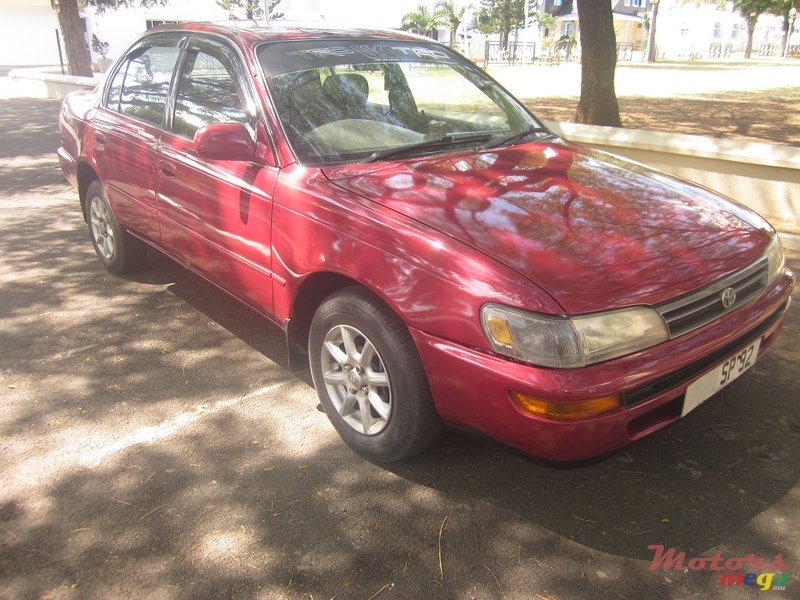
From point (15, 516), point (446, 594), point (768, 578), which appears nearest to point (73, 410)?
point (15, 516)

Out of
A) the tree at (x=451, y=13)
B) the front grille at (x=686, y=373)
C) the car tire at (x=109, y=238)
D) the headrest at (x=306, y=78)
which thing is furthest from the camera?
the tree at (x=451, y=13)

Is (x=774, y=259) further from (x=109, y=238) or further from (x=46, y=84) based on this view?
(x=46, y=84)

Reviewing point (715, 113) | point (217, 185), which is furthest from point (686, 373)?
point (715, 113)

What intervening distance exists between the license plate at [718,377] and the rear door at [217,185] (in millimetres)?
1870

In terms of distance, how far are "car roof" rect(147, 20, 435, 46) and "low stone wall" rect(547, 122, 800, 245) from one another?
317 cm

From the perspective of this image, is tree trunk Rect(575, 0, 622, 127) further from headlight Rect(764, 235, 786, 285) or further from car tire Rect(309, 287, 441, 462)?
car tire Rect(309, 287, 441, 462)

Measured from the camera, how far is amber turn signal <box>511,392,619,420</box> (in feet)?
7.25

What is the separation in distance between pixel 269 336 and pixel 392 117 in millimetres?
1537

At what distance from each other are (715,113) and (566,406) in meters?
12.4

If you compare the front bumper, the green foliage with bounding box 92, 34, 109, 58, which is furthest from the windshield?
the green foliage with bounding box 92, 34, 109, 58

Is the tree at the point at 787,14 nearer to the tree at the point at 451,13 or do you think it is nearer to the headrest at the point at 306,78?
the tree at the point at 451,13

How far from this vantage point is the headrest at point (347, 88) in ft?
11.1

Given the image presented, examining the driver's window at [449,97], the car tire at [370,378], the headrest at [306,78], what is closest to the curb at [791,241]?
the driver's window at [449,97]

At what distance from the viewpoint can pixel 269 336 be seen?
4.16m
